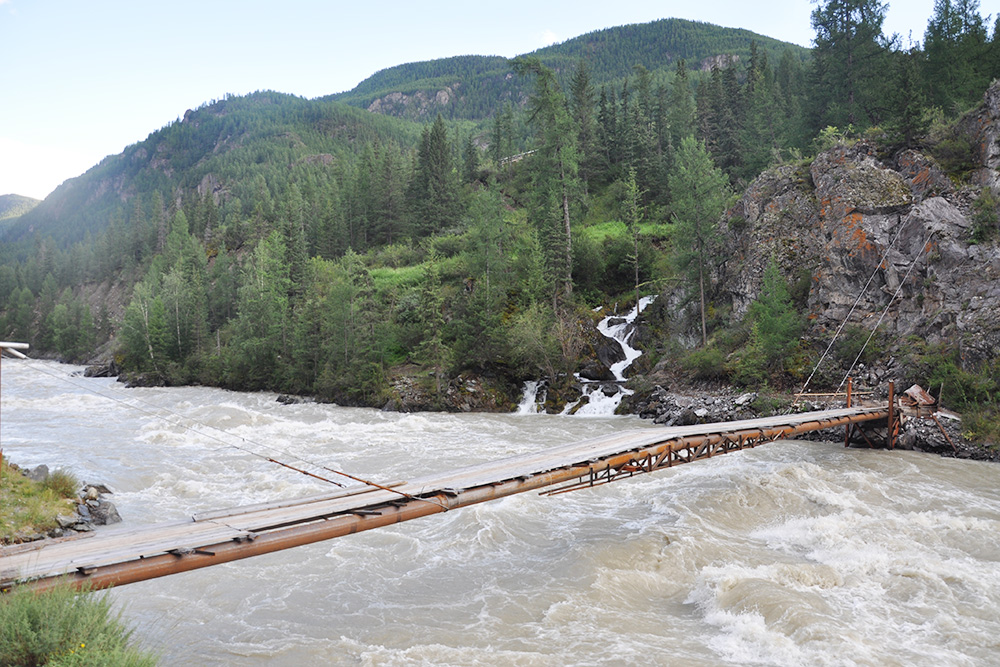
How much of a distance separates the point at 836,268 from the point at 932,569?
1986 centimetres

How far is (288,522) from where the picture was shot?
27.6ft

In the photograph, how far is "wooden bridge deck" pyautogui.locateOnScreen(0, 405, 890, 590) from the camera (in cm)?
709

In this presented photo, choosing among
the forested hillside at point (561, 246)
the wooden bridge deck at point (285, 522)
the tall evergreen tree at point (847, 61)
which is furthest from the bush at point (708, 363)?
the tall evergreen tree at point (847, 61)

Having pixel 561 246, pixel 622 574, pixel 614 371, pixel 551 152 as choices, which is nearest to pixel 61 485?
pixel 622 574

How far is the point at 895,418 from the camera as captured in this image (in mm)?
19719

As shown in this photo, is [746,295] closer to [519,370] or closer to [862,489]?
[519,370]

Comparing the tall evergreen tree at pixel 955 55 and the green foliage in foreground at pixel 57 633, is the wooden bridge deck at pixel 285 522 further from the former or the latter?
the tall evergreen tree at pixel 955 55

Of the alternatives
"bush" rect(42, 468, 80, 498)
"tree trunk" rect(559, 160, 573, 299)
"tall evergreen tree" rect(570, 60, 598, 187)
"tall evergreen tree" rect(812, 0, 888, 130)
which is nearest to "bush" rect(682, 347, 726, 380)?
"tree trunk" rect(559, 160, 573, 299)

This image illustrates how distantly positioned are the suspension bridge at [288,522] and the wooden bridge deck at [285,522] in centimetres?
1

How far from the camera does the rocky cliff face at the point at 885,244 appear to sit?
861 inches

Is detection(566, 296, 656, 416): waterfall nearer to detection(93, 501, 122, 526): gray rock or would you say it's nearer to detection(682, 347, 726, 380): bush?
detection(682, 347, 726, 380): bush

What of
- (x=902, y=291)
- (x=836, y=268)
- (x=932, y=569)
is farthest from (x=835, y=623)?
(x=836, y=268)

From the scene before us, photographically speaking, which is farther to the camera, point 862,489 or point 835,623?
point 862,489

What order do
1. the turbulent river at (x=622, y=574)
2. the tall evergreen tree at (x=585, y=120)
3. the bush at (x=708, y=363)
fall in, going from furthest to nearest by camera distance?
the tall evergreen tree at (x=585, y=120) → the bush at (x=708, y=363) → the turbulent river at (x=622, y=574)
